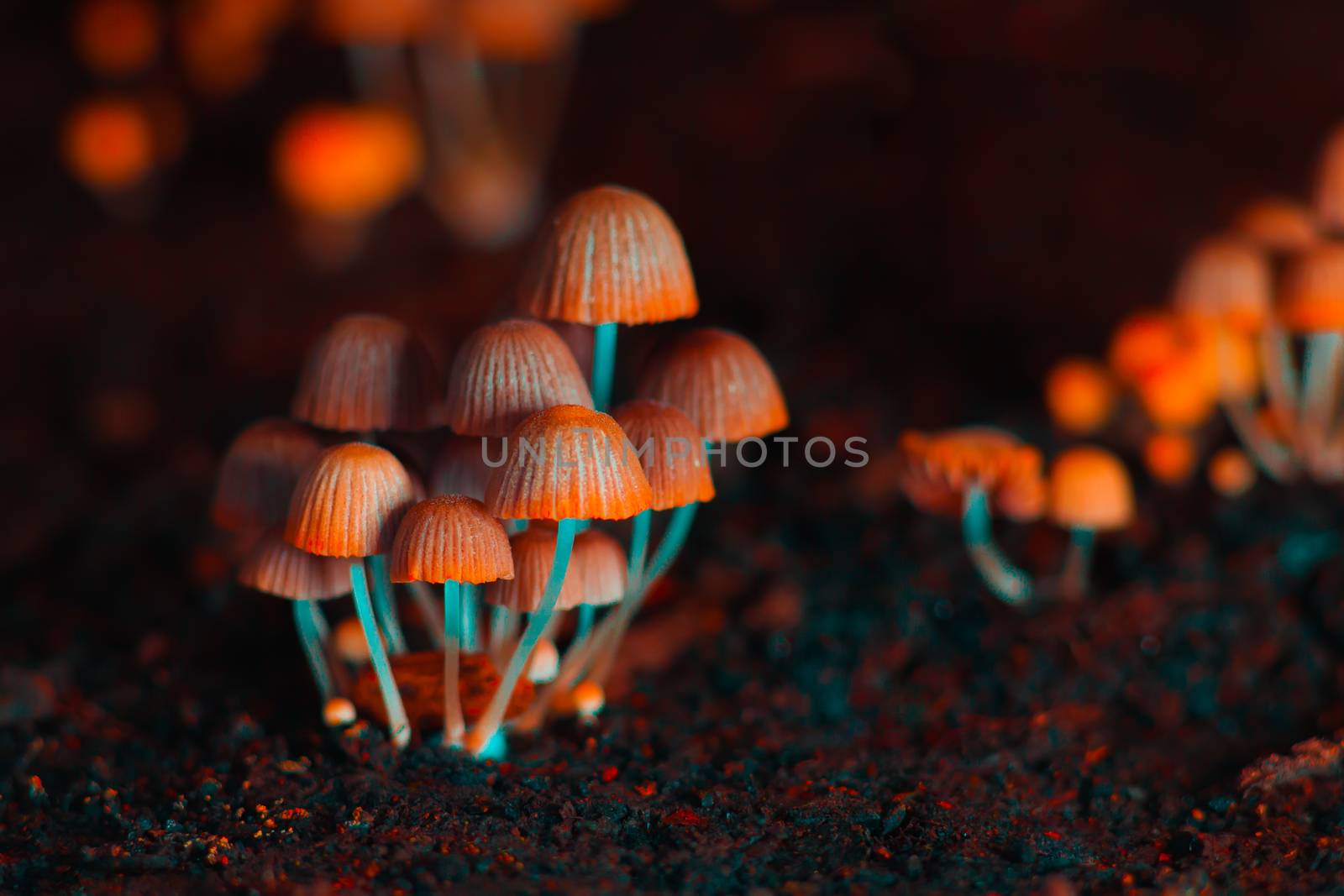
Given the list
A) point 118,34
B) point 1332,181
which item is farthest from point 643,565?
point 118,34

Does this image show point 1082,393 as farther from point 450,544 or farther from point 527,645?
point 450,544

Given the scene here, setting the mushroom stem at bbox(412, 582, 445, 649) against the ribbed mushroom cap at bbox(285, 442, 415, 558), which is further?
the mushroom stem at bbox(412, 582, 445, 649)

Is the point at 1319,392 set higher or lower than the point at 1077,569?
higher

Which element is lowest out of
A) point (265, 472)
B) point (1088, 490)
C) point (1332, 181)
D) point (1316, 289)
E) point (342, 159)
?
point (1088, 490)

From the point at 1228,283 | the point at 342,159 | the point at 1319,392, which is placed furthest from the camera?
the point at 342,159

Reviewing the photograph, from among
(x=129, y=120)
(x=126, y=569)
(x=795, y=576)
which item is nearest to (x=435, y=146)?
(x=129, y=120)

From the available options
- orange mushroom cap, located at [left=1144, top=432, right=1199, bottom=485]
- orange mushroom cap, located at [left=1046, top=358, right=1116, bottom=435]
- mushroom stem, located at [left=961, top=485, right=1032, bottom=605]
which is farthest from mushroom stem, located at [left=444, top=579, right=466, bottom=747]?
orange mushroom cap, located at [left=1144, top=432, right=1199, bottom=485]

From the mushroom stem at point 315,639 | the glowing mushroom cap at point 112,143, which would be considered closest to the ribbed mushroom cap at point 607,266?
the mushroom stem at point 315,639

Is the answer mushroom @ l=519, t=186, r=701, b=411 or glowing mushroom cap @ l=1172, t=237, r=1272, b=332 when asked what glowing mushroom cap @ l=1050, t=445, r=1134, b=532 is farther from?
mushroom @ l=519, t=186, r=701, b=411
